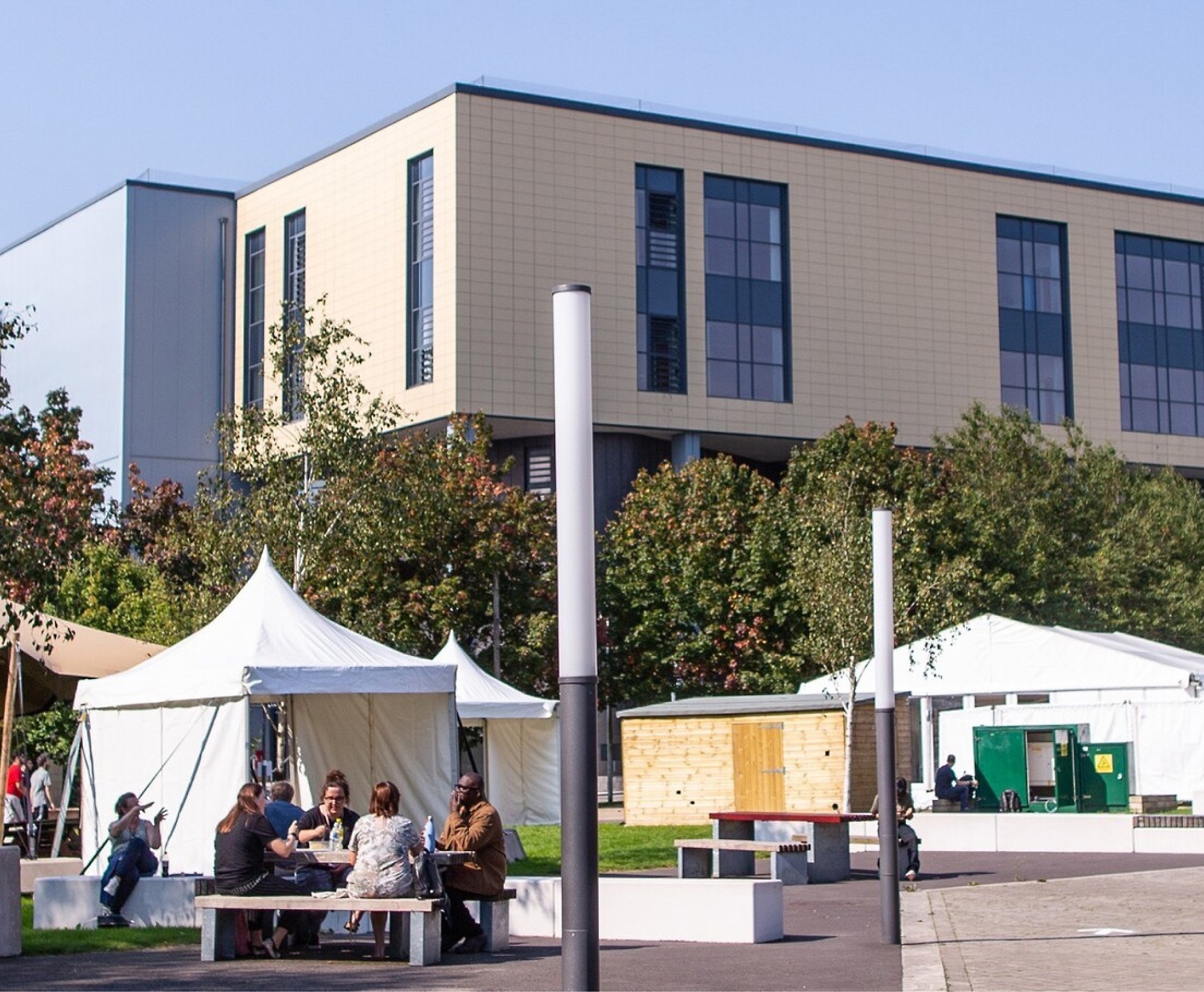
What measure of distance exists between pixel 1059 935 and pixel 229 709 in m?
9.20

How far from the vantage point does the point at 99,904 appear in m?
16.2

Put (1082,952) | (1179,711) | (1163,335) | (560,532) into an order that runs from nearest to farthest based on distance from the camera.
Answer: (560,532)
(1082,952)
(1179,711)
(1163,335)

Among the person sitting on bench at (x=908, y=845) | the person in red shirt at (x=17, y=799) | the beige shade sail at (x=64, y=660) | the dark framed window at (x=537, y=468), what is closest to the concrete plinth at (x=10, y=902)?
the beige shade sail at (x=64, y=660)

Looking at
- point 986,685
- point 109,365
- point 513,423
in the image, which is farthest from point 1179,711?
point 109,365

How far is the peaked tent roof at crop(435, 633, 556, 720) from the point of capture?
107ft

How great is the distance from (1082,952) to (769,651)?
32307 millimetres

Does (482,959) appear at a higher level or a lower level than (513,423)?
lower

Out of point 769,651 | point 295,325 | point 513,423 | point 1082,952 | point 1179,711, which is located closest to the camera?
point 1082,952

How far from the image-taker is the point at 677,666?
47000 mm

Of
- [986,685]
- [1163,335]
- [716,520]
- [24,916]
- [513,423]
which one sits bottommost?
[24,916]

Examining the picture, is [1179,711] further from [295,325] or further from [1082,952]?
[1082,952]

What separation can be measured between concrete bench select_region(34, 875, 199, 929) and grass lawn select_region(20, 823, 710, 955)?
0.17 metres

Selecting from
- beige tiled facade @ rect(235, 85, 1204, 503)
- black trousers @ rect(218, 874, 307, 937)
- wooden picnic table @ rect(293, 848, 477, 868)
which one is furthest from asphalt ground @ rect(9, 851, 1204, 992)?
beige tiled facade @ rect(235, 85, 1204, 503)

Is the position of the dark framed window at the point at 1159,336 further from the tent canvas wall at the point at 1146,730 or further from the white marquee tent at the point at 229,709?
the white marquee tent at the point at 229,709
